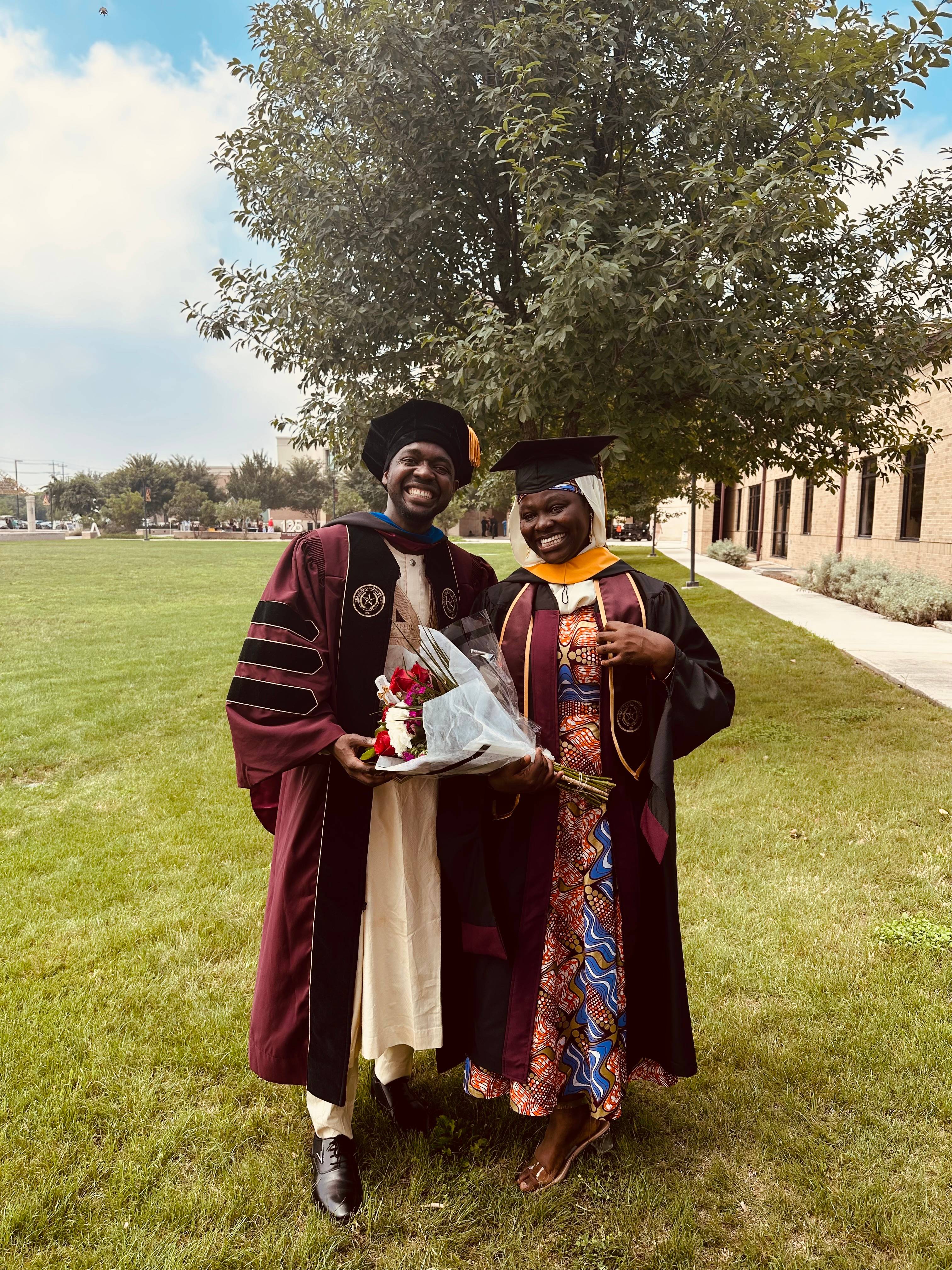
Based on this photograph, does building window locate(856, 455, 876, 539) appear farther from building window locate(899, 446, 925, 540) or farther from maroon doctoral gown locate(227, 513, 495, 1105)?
maroon doctoral gown locate(227, 513, 495, 1105)

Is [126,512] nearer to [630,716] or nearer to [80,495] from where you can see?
[80,495]

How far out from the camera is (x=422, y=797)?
2.44m

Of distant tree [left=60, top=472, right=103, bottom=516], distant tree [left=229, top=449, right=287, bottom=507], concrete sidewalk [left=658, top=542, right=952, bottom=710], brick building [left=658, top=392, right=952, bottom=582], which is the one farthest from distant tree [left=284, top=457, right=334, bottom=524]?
concrete sidewalk [left=658, top=542, right=952, bottom=710]

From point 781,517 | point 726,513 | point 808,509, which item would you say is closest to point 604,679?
point 808,509

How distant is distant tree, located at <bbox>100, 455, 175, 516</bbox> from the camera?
83188 mm

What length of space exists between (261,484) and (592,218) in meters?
80.2

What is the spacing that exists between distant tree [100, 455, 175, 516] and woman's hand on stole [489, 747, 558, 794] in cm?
8784

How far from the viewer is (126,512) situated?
77.2m

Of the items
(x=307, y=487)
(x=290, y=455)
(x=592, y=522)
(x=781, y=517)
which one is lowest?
(x=592, y=522)

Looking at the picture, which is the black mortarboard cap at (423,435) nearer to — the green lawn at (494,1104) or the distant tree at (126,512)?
the green lawn at (494,1104)

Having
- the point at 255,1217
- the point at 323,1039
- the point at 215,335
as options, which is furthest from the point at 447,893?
the point at 215,335

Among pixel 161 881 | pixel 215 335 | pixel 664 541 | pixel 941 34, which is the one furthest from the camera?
pixel 664 541

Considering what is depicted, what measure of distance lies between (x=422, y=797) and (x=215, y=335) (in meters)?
5.75

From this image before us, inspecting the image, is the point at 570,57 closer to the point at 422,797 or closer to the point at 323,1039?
the point at 422,797
